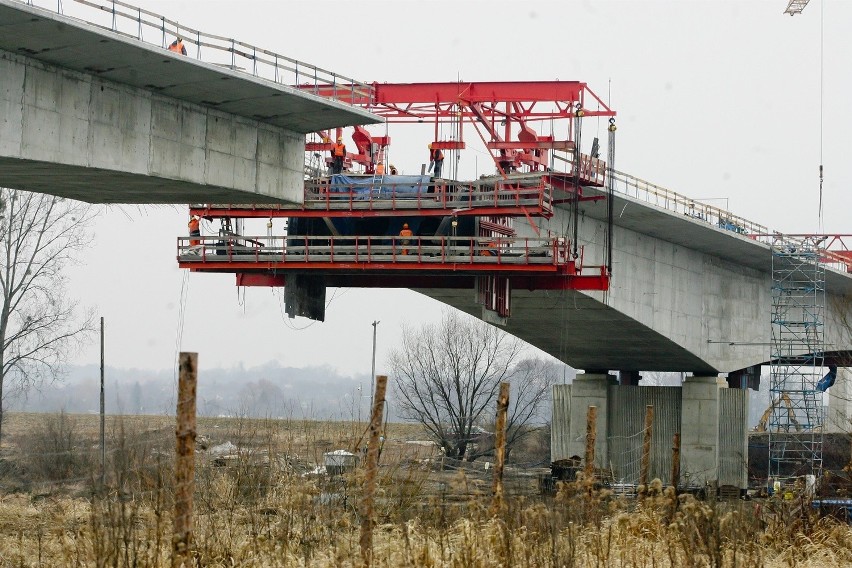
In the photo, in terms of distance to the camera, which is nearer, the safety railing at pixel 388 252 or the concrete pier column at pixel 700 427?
the safety railing at pixel 388 252

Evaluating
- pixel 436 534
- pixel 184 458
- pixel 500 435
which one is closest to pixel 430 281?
A: pixel 500 435

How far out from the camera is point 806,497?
2372 centimetres

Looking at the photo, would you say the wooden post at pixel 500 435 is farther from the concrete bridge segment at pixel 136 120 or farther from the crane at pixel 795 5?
the crane at pixel 795 5

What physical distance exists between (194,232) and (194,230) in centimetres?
8

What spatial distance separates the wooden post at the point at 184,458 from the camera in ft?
45.6

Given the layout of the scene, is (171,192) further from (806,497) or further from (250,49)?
(806,497)

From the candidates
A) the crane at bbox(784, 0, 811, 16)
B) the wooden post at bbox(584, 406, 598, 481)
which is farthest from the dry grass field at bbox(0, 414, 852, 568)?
the crane at bbox(784, 0, 811, 16)

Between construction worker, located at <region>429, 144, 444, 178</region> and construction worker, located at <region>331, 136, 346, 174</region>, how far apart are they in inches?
123

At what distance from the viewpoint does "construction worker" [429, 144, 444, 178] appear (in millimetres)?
46562

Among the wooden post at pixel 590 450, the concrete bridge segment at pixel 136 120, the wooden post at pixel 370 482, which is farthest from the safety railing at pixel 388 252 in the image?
the wooden post at pixel 370 482

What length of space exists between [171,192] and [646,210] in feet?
89.2

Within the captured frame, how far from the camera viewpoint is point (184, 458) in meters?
14.3

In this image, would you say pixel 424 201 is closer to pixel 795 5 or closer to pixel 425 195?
pixel 425 195

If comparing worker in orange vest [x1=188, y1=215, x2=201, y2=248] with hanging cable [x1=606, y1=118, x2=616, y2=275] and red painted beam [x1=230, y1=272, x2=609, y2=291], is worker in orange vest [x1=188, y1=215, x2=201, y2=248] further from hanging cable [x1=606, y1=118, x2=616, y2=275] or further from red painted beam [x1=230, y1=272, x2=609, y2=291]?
hanging cable [x1=606, y1=118, x2=616, y2=275]
